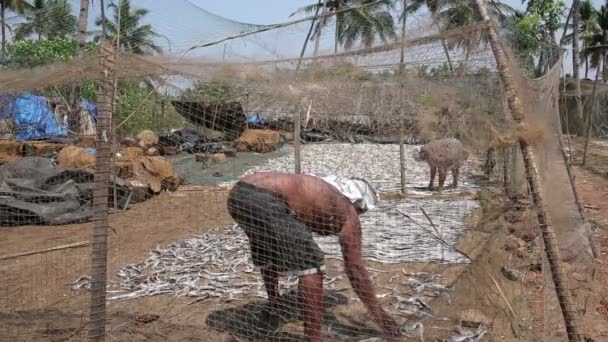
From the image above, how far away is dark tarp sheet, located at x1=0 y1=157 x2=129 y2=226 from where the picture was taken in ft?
24.5

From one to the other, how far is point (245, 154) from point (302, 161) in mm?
3243

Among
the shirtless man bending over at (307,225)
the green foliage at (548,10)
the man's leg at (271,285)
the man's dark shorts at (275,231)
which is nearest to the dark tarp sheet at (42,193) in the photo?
the man's leg at (271,285)

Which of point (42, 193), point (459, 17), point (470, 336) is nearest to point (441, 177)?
point (459, 17)

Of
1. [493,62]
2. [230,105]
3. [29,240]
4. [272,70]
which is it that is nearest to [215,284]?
[230,105]

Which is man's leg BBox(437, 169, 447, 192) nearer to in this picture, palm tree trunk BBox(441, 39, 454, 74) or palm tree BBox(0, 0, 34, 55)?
palm tree trunk BBox(441, 39, 454, 74)

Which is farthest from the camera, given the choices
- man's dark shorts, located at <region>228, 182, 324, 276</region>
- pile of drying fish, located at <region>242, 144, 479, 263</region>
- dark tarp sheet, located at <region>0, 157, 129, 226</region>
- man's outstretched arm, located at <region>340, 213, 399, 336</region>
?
dark tarp sheet, located at <region>0, 157, 129, 226</region>

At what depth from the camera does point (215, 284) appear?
4.54m

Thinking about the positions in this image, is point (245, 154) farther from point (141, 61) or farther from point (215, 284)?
point (141, 61)

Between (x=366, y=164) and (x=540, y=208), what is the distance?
12.7 feet

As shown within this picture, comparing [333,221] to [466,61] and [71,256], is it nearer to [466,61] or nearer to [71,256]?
[466,61]

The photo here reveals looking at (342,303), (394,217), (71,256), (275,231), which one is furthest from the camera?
(71,256)

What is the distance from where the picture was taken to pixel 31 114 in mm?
4922

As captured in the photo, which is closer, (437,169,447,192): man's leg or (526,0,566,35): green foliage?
(437,169,447,192): man's leg

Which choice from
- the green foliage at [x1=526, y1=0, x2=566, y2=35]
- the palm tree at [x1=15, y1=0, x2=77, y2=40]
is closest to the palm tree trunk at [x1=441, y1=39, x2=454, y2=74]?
the palm tree at [x1=15, y1=0, x2=77, y2=40]
